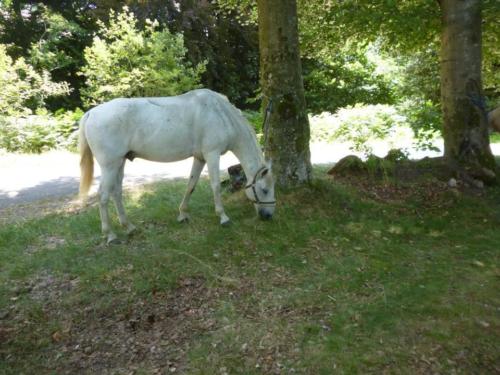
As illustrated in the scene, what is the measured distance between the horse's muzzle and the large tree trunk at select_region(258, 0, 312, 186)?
92cm

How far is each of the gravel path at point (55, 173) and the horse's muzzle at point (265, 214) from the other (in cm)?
407

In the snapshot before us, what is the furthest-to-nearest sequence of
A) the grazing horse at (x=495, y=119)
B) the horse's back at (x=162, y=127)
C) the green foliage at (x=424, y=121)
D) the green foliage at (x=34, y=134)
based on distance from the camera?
the green foliage at (x=34, y=134), the green foliage at (x=424, y=121), the grazing horse at (x=495, y=119), the horse's back at (x=162, y=127)

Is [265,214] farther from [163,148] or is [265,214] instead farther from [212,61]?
[212,61]

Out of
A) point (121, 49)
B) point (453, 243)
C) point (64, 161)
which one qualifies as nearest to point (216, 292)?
point (453, 243)

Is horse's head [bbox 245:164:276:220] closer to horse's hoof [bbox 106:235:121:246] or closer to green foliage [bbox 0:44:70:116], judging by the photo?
horse's hoof [bbox 106:235:121:246]

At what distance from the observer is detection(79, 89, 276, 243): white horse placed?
521cm

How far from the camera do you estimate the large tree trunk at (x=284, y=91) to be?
657 centimetres

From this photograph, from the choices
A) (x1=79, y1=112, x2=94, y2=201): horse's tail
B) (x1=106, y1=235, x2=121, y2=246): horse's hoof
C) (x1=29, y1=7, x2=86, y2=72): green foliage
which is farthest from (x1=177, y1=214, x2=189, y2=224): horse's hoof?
(x1=29, y1=7, x2=86, y2=72): green foliage

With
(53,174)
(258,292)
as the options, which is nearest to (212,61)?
(53,174)

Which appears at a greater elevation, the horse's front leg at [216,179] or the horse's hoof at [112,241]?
the horse's front leg at [216,179]

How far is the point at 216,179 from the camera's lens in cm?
589

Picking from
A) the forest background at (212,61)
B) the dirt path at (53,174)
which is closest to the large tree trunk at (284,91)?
the forest background at (212,61)

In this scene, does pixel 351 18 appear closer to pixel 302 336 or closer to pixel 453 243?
pixel 453 243

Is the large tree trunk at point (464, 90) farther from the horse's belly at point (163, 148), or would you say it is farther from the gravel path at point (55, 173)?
the horse's belly at point (163, 148)
